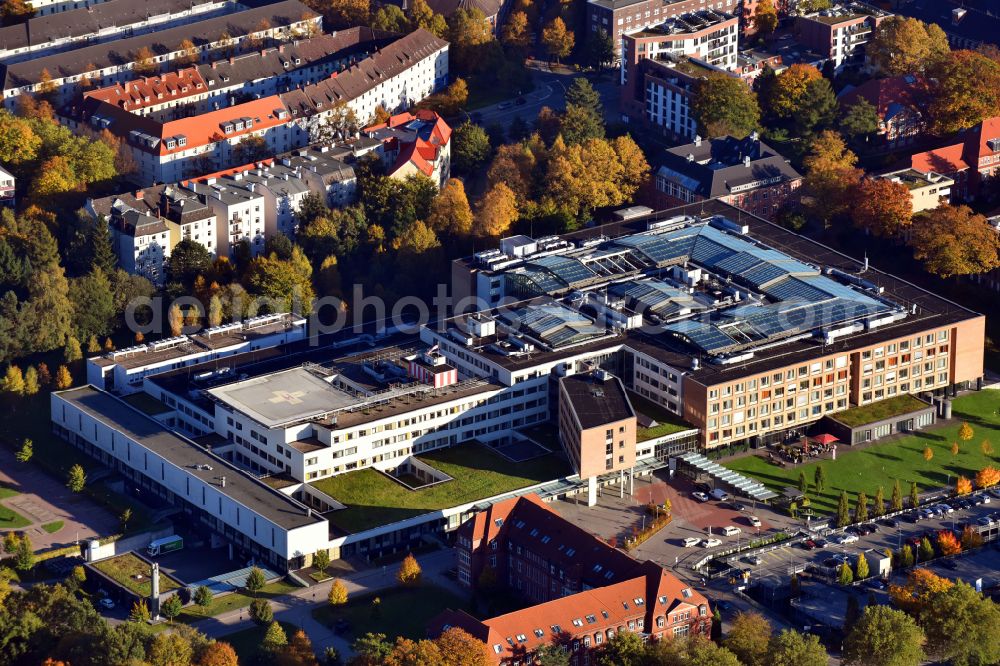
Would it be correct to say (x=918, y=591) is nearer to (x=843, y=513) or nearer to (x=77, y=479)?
(x=843, y=513)

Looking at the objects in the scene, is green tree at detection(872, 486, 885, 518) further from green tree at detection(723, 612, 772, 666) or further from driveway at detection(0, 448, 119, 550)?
driveway at detection(0, 448, 119, 550)

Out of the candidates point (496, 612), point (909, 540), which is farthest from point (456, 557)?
point (909, 540)

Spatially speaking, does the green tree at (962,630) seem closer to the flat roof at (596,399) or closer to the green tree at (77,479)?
the flat roof at (596,399)

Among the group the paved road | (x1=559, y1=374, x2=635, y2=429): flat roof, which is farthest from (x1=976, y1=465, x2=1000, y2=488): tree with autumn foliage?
the paved road

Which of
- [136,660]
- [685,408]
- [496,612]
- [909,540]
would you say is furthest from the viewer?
[685,408]

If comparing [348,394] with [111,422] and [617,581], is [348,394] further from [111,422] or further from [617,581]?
[617,581]

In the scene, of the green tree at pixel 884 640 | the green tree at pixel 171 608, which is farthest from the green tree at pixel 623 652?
the green tree at pixel 171 608
